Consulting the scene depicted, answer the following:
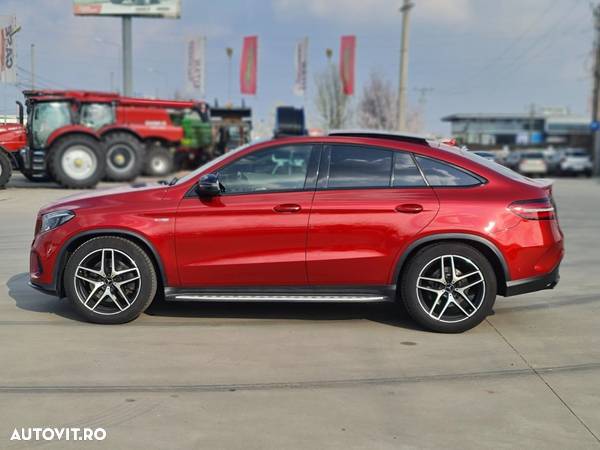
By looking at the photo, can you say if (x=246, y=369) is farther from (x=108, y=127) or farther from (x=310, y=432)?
(x=108, y=127)

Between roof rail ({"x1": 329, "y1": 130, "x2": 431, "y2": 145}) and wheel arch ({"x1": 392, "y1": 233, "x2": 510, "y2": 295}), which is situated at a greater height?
roof rail ({"x1": 329, "y1": 130, "x2": 431, "y2": 145})

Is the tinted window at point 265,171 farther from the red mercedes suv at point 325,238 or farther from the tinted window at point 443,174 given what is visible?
the tinted window at point 443,174

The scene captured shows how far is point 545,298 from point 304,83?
3387 cm

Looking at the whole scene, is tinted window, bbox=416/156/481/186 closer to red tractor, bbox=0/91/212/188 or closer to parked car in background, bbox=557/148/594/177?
red tractor, bbox=0/91/212/188

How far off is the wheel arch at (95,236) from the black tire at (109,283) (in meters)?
0.04

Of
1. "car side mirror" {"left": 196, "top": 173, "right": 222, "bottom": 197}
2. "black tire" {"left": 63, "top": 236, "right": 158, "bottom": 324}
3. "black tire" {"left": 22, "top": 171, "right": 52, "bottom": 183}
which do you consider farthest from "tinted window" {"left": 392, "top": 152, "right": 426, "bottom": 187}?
"black tire" {"left": 22, "top": 171, "right": 52, "bottom": 183}

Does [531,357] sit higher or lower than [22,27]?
lower

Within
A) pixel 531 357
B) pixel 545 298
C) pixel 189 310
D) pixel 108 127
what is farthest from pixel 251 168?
pixel 108 127


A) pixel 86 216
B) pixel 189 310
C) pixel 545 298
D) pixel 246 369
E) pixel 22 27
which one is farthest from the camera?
pixel 22 27

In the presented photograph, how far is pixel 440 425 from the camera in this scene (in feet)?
12.7

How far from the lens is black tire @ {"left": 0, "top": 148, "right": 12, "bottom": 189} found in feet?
35.7

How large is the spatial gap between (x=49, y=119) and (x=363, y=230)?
13.7m

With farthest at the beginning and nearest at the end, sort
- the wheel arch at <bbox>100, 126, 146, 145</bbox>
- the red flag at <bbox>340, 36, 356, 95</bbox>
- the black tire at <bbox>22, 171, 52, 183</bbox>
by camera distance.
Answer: the red flag at <bbox>340, 36, 356, 95</bbox>
the wheel arch at <bbox>100, 126, 146, 145</bbox>
the black tire at <bbox>22, 171, 52, 183</bbox>

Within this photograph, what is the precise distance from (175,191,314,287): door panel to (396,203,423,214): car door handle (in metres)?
0.70
